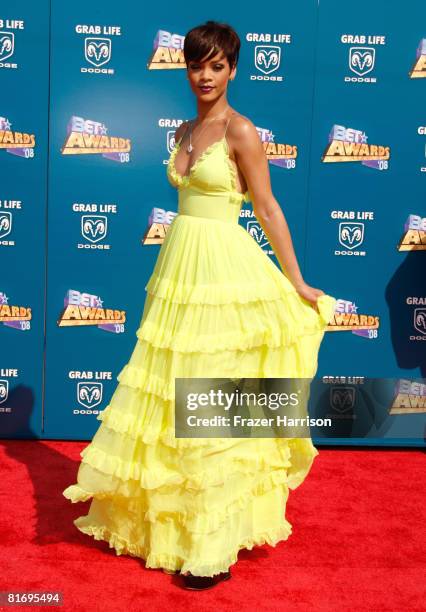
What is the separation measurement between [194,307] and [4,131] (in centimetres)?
224

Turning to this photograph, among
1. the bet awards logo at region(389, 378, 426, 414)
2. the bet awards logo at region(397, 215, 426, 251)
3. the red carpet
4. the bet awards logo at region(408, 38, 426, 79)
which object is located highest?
the bet awards logo at region(408, 38, 426, 79)

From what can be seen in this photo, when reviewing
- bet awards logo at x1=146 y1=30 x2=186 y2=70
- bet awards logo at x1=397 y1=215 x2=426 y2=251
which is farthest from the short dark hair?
bet awards logo at x1=397 y1=215 x2=426 y2=251

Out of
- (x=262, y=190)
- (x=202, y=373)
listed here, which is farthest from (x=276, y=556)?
(x=262, y=190)

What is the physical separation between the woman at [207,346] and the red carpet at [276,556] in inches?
5.4

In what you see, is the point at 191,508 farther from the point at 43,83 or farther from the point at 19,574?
the point at 43,83

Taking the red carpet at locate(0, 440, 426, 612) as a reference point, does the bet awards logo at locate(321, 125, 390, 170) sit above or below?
above

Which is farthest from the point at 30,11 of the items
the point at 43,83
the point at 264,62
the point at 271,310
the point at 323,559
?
the point at 323,559

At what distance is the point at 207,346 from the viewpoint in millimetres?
3070

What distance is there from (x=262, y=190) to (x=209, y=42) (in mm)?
578

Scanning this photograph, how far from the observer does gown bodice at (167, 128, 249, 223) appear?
10.2 feet

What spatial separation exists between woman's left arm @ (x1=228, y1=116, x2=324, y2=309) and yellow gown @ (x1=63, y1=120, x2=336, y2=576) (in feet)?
0.15

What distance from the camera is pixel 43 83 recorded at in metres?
4.74

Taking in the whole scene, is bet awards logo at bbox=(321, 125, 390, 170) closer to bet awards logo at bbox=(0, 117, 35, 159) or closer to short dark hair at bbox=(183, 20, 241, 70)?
bet awards logo at bbox=(0, 117, 35, 159)

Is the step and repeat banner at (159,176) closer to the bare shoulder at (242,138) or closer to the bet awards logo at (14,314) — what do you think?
the bet awards logo at (14,314)
